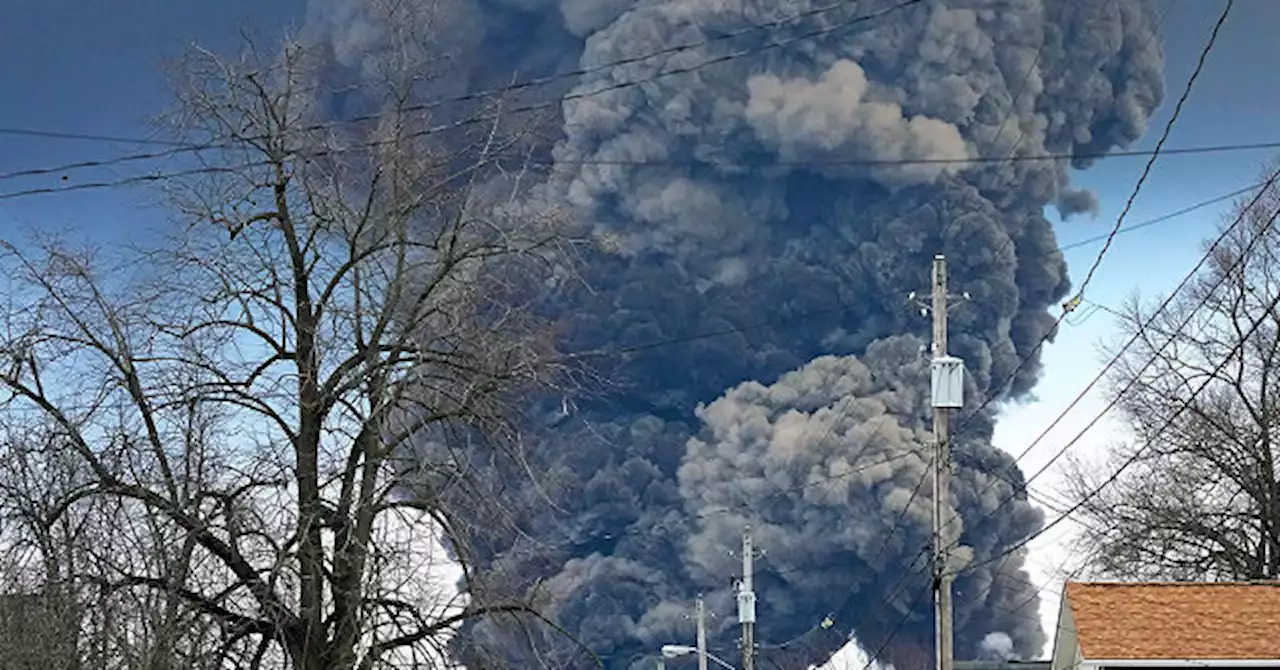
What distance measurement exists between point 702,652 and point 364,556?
24.9 m

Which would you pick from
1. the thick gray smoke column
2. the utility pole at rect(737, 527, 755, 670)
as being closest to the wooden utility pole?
the utility pole at rect(737, 527, 755, 670)

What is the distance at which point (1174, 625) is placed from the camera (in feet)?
71.1

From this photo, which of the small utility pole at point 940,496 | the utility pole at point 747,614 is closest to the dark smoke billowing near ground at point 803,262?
the utility pole at point 747,614

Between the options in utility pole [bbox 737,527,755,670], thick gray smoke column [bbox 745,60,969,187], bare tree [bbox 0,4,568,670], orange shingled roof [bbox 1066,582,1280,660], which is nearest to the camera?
bare tree [bbox 0,4,568,670]

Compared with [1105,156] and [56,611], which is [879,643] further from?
[56,611]

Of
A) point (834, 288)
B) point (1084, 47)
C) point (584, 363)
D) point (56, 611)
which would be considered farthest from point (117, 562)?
point (1084, 47)

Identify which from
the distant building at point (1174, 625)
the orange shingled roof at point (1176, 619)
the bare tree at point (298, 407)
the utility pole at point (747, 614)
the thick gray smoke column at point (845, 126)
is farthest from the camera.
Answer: the thick gray smoke column at point (845, 126)

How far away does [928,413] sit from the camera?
67.3 metres

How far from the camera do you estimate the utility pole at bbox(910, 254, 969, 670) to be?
1916 centimetres

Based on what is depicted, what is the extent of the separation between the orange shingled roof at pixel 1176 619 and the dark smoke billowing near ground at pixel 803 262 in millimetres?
40049

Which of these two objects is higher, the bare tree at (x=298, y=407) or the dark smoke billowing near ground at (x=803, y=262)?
the dark smoke billowing near ground at (x=803, y=262)

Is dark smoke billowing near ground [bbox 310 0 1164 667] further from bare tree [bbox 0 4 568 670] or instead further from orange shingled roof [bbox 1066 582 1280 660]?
bare tree [bbox 0 4 568 670]

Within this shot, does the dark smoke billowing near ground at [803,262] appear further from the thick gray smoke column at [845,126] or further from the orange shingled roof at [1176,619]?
the orange shingled roof at [1176,619]

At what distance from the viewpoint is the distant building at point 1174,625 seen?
69.3ft
